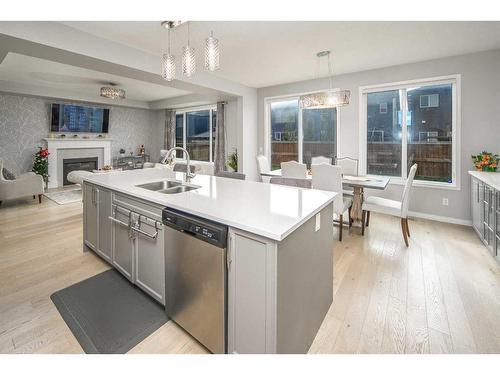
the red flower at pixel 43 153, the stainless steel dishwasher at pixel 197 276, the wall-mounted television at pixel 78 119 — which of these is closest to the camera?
the stainless steel dishwasher at pixel 197 276

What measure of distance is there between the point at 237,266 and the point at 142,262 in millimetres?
1034

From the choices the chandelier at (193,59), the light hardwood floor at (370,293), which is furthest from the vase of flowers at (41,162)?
the chandelier at (193,59)

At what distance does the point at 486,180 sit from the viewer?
9.07ft

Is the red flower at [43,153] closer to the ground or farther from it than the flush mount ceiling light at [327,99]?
closer to the ground

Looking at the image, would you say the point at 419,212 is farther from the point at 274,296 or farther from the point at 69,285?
the point at 69,285

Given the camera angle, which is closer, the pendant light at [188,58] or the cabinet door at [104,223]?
the pendant light at [188,58]

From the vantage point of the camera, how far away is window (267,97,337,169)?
5.12m

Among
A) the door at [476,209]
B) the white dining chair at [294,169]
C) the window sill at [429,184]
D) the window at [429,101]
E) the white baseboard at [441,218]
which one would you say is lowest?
the white baseboard at [441,218]

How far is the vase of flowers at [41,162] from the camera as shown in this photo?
20.1 ft

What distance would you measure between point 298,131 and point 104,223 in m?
4.29

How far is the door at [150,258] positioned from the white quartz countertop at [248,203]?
0.21 meters

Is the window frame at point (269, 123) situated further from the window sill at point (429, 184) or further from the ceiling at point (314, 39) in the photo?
the window sill at point (429, 184)

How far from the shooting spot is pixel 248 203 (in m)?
1.64

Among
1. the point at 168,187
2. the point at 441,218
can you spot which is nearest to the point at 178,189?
the point at 168,187
